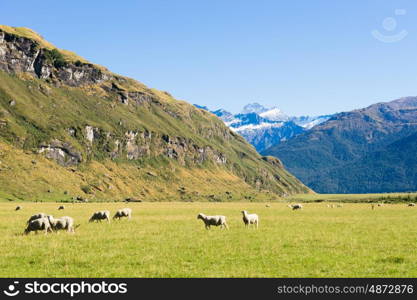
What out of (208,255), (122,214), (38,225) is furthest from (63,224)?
(122,214)

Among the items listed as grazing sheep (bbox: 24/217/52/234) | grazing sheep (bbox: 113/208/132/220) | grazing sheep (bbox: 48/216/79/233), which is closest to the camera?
grazing sheep (bbox: 24/217/52/234)

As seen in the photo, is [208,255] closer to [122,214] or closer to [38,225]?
[38,225]

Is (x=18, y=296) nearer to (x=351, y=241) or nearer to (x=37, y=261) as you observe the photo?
(x=37, y=261)

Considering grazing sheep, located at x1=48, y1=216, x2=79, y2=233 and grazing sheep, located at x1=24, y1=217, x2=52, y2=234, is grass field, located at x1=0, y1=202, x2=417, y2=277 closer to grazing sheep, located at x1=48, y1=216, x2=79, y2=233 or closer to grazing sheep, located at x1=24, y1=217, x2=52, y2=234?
grazing sheep, located at x1=24, y1=217, x2=52, y2=234

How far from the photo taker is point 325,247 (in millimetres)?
29609

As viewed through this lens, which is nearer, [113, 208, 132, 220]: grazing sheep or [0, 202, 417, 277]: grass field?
[0, 202, 417, 277]: grass field

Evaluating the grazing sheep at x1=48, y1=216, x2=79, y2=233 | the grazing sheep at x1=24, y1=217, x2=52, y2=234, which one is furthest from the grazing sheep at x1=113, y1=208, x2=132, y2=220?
the grazing sheep at x1=24, y1=217, x2=52, y2=234

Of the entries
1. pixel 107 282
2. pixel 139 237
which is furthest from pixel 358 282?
pixel 139 237

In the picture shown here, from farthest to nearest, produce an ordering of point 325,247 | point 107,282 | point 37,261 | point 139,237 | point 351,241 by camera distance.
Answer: point 139,237 < point 351,241 < point 325,247 < point 37,261 < point 107,282

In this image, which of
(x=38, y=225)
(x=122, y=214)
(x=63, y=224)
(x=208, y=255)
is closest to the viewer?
(x=208, y=255)

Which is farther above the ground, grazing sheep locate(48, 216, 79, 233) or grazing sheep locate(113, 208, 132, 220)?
grazing sheep locate(113, 208, 132, 220)

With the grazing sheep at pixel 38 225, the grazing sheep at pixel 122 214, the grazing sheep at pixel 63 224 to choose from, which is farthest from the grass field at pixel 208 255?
the grazing sheep at pixel 122 214

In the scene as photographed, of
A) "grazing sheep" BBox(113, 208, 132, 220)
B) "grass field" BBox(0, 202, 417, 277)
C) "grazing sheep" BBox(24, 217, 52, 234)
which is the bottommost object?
"grass field" BBox(0, 202, 417, 277)

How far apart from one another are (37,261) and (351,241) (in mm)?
22395
